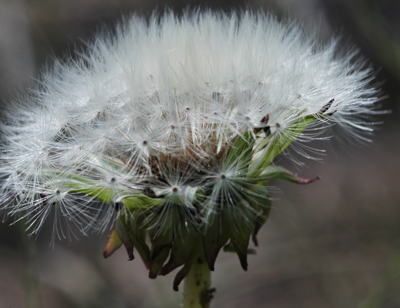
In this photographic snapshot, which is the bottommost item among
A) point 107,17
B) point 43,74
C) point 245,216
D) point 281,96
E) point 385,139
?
point 245,216

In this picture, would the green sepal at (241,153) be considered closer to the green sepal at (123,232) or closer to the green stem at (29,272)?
the green sepal at (123,232)

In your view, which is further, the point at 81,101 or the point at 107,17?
the point at 107,17

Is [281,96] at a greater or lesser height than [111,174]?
greater

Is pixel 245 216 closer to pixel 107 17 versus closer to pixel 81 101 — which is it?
pixel 81 101

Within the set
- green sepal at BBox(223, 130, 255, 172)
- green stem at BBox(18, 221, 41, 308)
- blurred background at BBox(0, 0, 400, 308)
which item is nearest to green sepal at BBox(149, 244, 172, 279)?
green sepal at BBox(223, 130, 255, 172)

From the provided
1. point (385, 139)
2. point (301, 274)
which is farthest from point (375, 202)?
point (301, 274)

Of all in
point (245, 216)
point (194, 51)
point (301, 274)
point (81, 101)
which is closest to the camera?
point (245, 216)

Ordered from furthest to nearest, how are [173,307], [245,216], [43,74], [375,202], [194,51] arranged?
1. [375,202]
2. [173,307]
3. [43,74]
4. [194,51]
5. [245,216]
